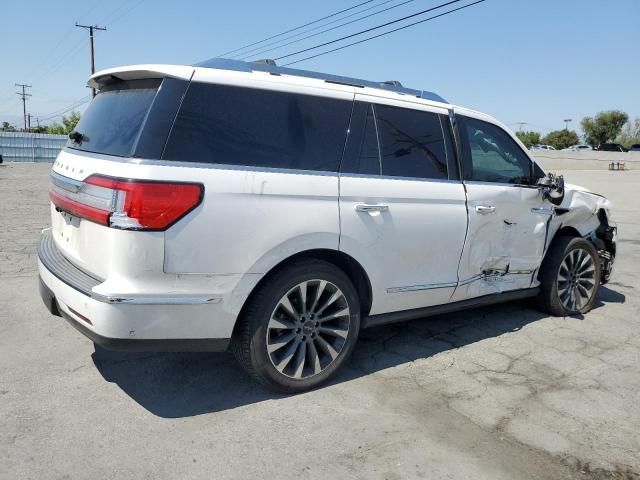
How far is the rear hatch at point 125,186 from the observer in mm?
2793

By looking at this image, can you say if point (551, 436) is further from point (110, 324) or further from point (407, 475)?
point (110, 324)

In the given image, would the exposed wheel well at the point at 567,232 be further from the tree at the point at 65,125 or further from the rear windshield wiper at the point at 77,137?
the tree at the point at 65,125

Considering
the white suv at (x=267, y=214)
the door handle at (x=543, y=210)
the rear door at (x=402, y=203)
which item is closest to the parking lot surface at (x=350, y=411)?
the white suv at (x=267, y=214)

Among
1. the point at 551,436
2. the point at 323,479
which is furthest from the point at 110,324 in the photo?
the point at 551,436

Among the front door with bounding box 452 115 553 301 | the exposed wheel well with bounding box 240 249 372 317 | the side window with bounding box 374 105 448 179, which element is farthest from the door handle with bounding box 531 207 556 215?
the exposed wheel well with bounding box 240 249 372 317

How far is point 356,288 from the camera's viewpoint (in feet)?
12.3

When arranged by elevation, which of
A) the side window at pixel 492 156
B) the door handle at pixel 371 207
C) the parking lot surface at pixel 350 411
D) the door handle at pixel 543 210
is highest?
the side window at pixel 492 156

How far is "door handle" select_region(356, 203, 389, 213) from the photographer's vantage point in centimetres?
351

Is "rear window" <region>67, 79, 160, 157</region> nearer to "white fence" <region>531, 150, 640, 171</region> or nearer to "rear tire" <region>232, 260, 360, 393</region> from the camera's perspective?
"rear tire" <region>232, 260, 360, 393</region>

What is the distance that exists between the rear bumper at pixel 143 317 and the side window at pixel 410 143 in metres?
1.53

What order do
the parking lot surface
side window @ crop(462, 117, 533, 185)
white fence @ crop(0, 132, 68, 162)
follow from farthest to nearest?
white fence @ crop(0, 132, 68, 162) < side window @ crop(462, 117, 533, 185) < the parking lot surface

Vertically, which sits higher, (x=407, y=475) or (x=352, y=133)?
(x=352, y=133)

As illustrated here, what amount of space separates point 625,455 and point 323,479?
1636 millimetres

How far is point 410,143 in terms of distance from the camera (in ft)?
12.9
